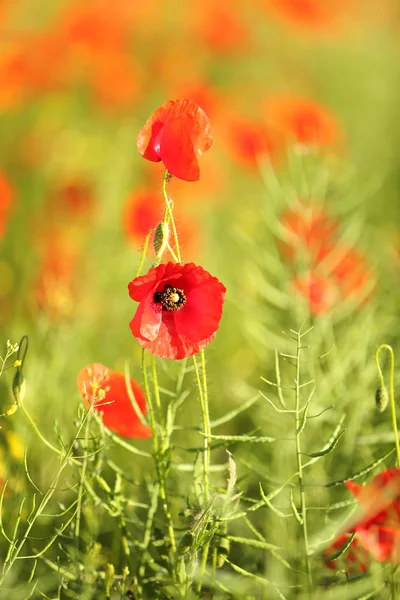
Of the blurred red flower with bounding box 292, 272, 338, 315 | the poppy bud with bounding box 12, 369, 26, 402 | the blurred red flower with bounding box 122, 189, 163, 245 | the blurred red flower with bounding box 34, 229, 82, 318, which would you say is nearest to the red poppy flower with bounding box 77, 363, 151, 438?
the poppy bud with bounding box 12, 369, 26, 402

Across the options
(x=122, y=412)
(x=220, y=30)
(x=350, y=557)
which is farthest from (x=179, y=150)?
(x=220, y=30)

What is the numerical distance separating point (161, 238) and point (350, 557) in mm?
629

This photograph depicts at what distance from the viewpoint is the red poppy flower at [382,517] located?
946 mm

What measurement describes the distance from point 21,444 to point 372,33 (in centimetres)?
552

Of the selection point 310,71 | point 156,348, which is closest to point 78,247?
point 156,348

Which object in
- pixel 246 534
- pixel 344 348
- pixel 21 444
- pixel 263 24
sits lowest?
pixel 246 534

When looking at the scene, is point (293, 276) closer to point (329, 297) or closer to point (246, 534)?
point (329, 297)

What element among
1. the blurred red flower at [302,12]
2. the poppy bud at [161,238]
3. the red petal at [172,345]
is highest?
the blurred red flower at [302,12]

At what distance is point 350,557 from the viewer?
1.15 metres

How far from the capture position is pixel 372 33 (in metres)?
5.91

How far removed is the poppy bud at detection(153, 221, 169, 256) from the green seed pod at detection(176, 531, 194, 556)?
36 cm

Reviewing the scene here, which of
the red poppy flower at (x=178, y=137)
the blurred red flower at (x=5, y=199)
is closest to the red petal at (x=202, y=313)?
the red poppy flower at (x=178, y=137)

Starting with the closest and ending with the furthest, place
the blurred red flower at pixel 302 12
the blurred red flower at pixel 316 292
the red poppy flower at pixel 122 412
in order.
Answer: the red poppy flower at pixel 122 412 < the blurred red flower at pixel 316 292 < the blurred red flower at pixel 302 12

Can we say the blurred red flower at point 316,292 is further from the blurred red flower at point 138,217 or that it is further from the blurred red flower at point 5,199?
the blurred red flower at point 5,199
